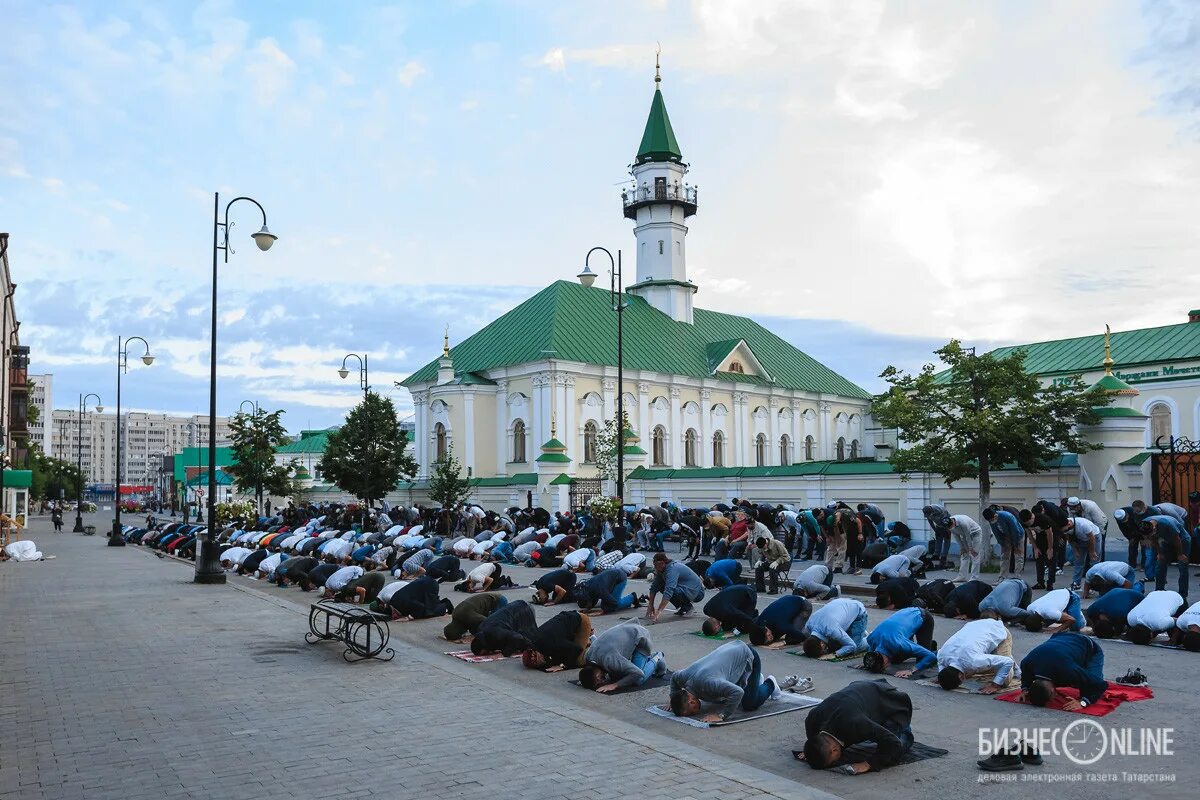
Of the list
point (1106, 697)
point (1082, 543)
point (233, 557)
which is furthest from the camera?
point (233, 557)

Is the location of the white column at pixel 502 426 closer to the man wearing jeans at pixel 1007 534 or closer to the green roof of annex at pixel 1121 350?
the green roof of annex at pixel 1121 350

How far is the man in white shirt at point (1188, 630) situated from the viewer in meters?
11.5

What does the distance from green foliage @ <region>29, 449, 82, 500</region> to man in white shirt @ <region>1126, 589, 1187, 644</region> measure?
244 ft

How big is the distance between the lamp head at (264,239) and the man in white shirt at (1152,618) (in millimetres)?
18020

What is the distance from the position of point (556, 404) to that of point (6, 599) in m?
32.1

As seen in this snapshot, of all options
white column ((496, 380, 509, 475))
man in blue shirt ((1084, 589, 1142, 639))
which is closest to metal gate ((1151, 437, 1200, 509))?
man in blue shirt ((1084, 589, 1142, 639))

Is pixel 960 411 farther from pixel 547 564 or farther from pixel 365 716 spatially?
pixel 365 716

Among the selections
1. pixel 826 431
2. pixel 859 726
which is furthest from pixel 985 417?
pixel 826 431

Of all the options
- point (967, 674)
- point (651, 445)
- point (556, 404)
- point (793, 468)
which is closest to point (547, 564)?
point (793, 468)

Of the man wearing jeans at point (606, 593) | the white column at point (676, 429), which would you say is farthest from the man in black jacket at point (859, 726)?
the white column at point (676, 429)

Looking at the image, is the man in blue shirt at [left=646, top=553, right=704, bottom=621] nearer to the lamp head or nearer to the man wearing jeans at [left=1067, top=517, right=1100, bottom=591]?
the man wearing jeans at [left=1067, top=517, right=1100, bottom=591]

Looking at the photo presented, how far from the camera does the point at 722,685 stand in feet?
29.6

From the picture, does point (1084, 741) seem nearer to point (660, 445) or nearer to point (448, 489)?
point (448, 489)

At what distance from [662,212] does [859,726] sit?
192 feet
